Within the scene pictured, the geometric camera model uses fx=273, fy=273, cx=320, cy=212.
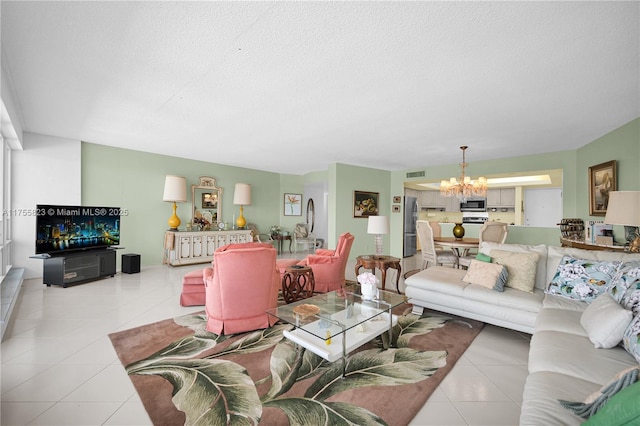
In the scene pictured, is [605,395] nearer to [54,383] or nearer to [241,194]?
[54,383]

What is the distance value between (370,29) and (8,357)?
3.74 metres

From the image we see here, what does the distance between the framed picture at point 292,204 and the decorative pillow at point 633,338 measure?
7261mm

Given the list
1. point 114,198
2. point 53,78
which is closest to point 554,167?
point 53,78

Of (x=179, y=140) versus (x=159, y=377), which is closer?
(x=159, y=377)

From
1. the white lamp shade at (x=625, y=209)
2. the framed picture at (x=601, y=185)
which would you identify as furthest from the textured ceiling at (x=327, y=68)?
the white lamp shade at (x=625, y=209)

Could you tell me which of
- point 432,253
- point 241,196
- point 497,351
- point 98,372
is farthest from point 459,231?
point 98,372

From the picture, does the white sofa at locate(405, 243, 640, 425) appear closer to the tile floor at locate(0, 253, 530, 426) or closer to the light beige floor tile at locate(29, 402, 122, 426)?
the tile floor at locate(0, 253, 530, 426)

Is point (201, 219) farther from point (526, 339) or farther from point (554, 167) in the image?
point (554, 167)

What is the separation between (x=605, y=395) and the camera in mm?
1050

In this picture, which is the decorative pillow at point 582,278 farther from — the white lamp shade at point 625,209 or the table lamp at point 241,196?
the table lamp at point 241,196

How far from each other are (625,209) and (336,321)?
299 centimetres

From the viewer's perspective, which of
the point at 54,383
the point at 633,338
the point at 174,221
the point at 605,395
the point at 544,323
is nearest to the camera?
the point at 605,395

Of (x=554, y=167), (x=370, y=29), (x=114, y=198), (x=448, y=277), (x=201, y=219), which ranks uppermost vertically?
(x=370, y=29)

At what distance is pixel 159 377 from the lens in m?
2.00
